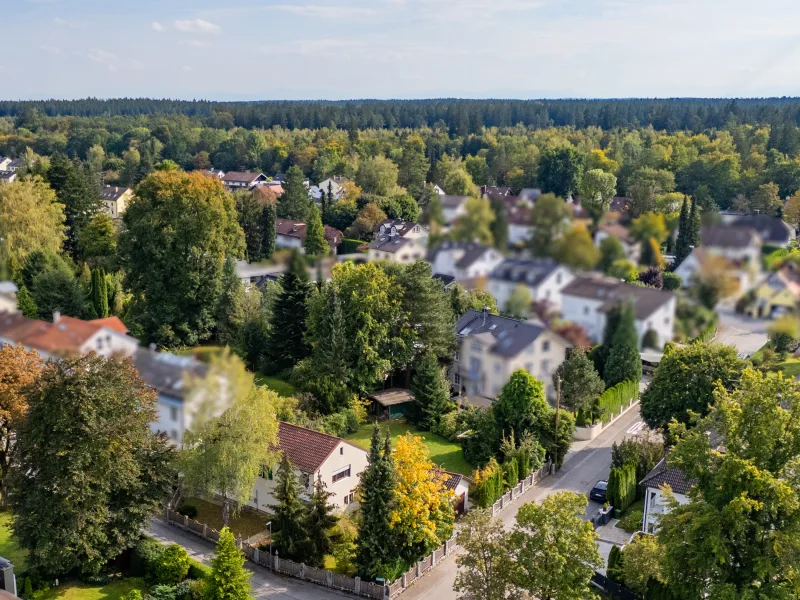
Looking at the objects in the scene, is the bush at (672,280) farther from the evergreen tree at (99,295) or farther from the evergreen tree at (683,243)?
the evergreen tree at (99,295)

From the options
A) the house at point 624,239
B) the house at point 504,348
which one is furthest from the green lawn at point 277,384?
the house at point 624,239

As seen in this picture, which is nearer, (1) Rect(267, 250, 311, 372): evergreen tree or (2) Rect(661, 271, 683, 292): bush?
(2) Rect(661, 271, 683, 292): bush

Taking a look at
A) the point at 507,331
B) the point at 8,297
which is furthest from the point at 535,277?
the point at 8,297

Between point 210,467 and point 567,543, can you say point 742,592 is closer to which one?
point 567,543

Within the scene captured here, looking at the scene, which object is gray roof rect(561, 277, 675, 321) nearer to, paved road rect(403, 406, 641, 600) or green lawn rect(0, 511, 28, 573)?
paved road rect(403, 406, 641, 600)

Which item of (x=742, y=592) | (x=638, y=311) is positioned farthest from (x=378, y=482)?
(x=638, y=311)

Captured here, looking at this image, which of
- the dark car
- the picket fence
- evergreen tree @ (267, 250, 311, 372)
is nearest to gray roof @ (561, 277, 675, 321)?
the picket fence
